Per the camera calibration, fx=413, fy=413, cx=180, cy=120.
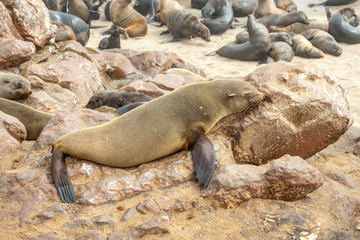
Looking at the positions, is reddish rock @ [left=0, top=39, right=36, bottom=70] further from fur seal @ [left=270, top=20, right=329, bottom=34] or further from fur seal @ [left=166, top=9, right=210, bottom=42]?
fur seal @ [left=270, top=20, right=329, bottom=34]

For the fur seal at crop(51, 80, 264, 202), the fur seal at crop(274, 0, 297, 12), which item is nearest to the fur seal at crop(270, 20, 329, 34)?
the fur seal at crop(274, 0, 297, 12)

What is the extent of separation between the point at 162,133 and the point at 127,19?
34.1ft

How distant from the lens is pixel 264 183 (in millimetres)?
2705

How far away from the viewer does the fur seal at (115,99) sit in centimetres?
515

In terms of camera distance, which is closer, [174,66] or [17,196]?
[17,196]

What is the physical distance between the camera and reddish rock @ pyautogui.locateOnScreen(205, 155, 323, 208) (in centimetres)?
266

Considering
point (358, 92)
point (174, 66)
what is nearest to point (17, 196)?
point (174, 66)

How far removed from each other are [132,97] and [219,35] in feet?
27.2

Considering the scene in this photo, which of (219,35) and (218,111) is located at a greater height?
(218,111)

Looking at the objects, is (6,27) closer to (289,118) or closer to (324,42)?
(289,118)

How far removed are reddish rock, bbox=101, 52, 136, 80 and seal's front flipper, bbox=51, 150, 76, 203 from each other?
4490 mm

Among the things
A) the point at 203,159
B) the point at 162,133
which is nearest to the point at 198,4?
the point at 162,133

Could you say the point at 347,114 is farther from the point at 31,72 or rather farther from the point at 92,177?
the point at 31,72

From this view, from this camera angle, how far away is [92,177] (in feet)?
9.51
